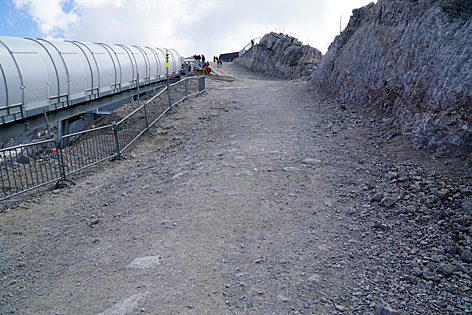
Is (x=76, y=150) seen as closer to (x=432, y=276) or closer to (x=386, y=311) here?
(x=386, y=311)

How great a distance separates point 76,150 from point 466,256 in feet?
32.0

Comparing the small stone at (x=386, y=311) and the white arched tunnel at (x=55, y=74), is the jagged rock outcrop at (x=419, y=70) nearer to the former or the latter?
the small stone at (x=386, y=311)

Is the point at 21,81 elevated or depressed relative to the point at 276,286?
elevated

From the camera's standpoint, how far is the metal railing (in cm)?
805

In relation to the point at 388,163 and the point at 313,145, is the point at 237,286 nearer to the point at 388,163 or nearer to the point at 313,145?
the point at 388,163

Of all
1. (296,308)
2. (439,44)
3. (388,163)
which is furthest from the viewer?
(439,44)

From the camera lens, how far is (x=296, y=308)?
3205 millimetres

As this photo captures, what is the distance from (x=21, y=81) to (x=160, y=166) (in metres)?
5.80

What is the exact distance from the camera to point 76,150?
9.61 meters

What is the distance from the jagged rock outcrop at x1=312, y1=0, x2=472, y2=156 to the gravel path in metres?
0.68

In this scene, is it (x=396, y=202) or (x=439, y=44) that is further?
(x=439, y=44)

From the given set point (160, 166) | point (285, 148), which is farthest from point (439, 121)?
point (160, 166)

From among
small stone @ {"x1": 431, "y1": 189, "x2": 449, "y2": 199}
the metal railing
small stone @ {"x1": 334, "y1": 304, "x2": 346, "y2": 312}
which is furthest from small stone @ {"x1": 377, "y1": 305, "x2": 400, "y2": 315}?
the metal railing

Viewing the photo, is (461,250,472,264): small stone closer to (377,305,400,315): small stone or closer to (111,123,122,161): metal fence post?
(377,305,400,315): small stone
